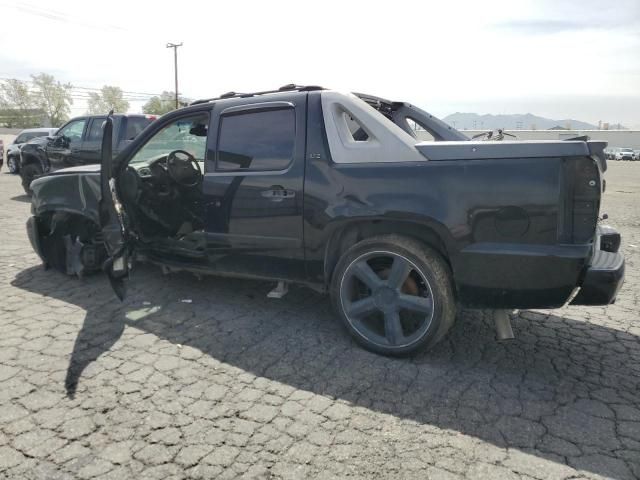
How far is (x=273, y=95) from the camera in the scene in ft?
12.0

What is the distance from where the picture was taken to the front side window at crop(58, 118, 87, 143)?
10.2m

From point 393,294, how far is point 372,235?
1.53 feet

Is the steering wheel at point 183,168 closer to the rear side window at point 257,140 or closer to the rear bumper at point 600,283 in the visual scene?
the rear side window at point 257,140

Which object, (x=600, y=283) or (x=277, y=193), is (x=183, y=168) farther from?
(x=600, y=283)

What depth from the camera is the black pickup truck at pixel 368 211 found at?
2.69 m

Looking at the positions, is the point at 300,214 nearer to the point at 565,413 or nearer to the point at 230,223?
the point at 230,223

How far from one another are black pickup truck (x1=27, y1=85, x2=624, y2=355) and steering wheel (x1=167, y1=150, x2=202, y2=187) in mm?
22

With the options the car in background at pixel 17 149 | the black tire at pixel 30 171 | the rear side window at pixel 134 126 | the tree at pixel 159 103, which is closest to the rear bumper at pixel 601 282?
the rear side window at pixel 134 126

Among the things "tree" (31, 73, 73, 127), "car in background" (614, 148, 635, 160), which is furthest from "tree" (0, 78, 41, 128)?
"car in background" (614, 148, 635, 160)

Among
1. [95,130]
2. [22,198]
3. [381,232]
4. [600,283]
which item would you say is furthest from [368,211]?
[22,198]

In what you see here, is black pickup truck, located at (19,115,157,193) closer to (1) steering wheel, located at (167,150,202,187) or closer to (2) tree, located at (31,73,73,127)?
(1) steering wheel, located at (167,150,202,187)

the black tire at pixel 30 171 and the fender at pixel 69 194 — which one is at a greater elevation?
the fender at pixel 69 194

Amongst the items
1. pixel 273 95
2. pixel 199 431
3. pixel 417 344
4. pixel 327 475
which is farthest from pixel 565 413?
pixel 273 95

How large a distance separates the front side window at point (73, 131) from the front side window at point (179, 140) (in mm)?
6804
